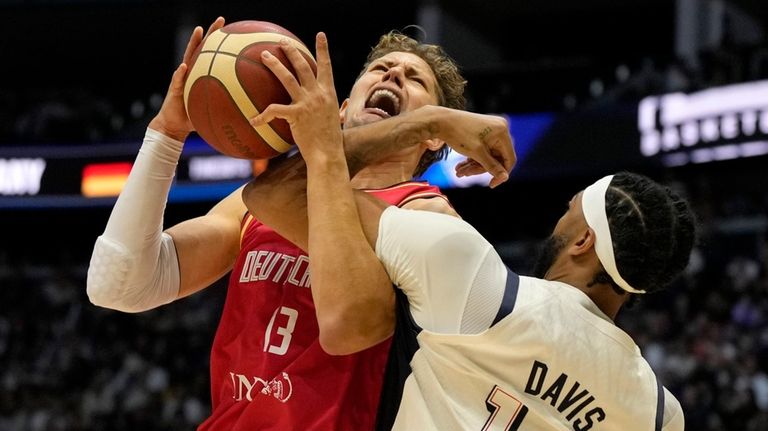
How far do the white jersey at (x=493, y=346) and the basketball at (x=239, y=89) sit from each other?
15.5 inches

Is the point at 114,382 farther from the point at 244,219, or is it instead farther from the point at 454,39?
the point at 244,219

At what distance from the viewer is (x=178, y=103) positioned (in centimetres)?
287

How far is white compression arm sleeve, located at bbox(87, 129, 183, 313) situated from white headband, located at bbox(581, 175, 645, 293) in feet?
3.74

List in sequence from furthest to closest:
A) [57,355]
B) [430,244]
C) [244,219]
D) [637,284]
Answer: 1. [57,355]
2. [244,219]
3. [637,284]
4. [430,244]

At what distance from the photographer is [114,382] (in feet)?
45.4

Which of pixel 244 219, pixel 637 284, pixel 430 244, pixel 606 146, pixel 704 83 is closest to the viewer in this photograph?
pixel 430 244

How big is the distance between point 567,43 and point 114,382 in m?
9.30

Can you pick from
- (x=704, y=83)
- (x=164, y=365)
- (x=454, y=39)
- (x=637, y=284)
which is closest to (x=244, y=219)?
(x=637, y=284)

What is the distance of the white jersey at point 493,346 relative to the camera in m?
2.37

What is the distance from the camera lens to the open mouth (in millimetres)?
3086

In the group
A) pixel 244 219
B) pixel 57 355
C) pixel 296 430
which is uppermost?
pixel 244 219

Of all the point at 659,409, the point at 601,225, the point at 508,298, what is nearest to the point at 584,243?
the point at 601,225

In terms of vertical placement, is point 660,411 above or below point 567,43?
above

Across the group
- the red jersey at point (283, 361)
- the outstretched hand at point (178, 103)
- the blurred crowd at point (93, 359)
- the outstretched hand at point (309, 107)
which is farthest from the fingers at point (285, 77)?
the blurred crowd at point (93, 359)
